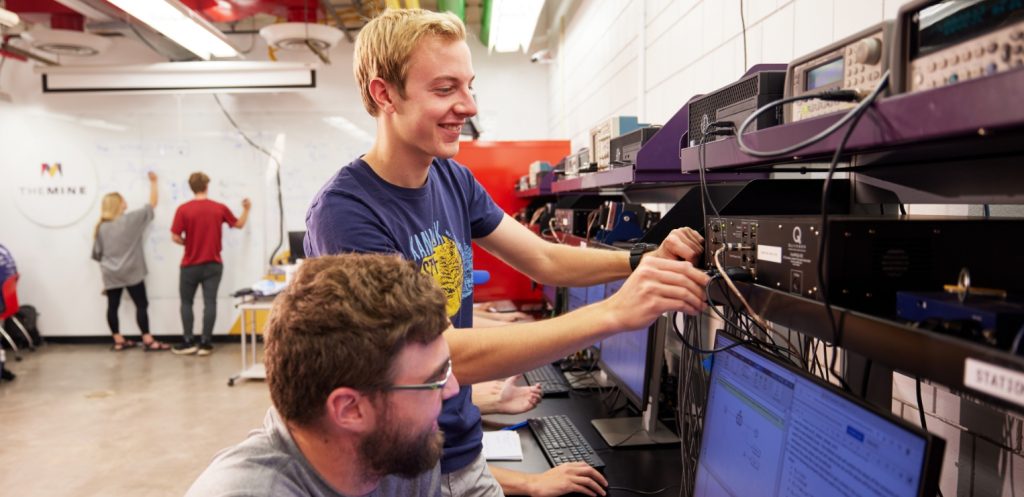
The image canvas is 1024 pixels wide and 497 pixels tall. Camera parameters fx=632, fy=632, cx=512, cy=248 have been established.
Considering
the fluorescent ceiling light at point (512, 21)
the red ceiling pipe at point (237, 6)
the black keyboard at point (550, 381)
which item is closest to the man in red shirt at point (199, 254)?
the red ceiling pipe at point (237, 6)

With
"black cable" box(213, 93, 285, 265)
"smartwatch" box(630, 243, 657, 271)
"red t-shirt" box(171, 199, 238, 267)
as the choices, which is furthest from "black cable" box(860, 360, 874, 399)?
"black cable" box(213, 93, 285, 265)

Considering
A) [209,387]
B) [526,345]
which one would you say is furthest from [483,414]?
[209,387]

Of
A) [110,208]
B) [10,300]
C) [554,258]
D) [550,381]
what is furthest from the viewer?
[110,208]

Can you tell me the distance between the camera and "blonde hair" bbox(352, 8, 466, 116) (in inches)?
53.1

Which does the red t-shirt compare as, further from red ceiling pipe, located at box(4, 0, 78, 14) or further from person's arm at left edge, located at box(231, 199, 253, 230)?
red ceiling pipe, located at box(4, 0, 78, 14)

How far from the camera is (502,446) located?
1.79 meters

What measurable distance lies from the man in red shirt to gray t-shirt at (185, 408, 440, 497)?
5596mm

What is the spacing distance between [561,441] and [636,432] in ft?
0.74

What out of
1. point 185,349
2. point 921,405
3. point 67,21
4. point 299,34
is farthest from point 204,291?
point 921,405

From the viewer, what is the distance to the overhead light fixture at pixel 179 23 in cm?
363

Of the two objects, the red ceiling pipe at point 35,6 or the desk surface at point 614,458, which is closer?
the desk surface at point 614,458

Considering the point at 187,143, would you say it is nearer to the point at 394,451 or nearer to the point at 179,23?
the point at 179,23

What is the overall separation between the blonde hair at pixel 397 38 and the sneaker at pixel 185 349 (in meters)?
5.59

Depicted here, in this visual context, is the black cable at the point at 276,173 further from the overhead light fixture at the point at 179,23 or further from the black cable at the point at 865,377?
the black cable at the point at 865,377
